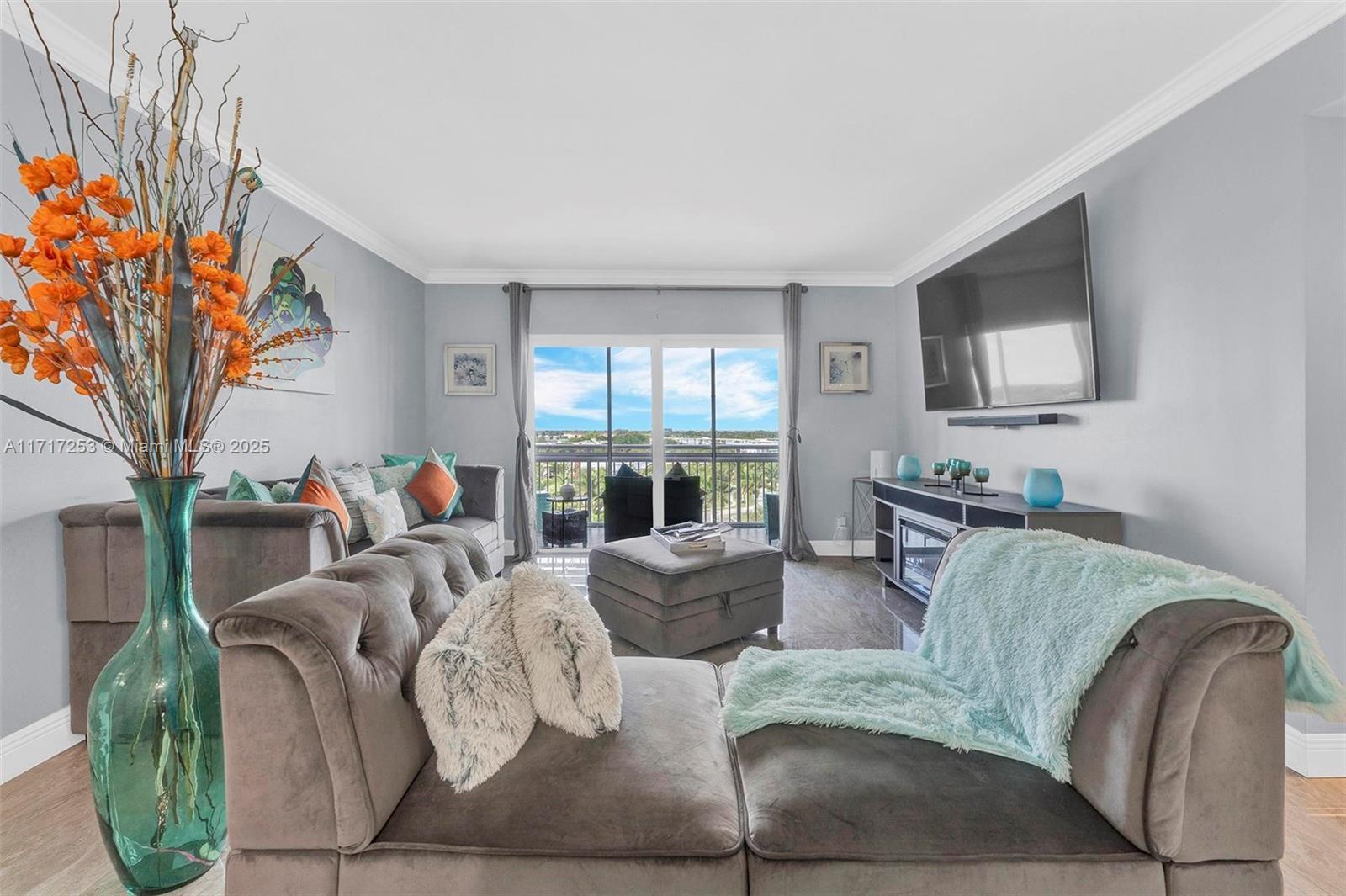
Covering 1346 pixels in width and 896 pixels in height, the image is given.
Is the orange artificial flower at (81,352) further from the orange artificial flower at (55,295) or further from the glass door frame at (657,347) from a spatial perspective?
the glass door frame at (657,347)

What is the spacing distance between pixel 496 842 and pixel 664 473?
14.3ft

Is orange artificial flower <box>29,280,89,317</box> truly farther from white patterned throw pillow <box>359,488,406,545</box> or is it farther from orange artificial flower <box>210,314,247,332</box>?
white patterned throw pillow <box>359,488,406,545</box>

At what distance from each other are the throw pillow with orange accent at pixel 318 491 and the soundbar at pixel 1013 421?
11.3 feet

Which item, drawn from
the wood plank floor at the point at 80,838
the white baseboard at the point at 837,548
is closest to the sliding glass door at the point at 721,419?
the white baseboard at the point at 837,548

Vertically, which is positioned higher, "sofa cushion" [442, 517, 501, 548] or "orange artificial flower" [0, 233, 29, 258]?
"orange artificial flower" [0, 233, 29, 258]

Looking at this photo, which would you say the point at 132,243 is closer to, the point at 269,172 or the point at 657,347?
the point at 269,172

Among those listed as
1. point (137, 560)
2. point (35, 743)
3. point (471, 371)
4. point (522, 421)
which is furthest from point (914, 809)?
point (471, 371)

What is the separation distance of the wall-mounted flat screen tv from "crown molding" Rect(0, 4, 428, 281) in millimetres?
3839

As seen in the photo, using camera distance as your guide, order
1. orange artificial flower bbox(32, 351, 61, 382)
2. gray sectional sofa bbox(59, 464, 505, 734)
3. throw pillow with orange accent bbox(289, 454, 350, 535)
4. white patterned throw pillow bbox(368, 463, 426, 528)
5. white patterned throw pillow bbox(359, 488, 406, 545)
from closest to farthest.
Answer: orange artificial flower bbox(32, 351, 61, 382), gray sectional sofa bbox(59, 464, 505, 734), throw pillow with orange accent bbox(289, 454, 350, 535), white patterned throw pillow bbox(359, 488, 406, 545), white patterned throw pillow bbox(368, 463, 426, 528)

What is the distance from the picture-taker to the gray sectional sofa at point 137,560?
6.84 feet

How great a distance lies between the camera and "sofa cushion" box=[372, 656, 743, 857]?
99cm

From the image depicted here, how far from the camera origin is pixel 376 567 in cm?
122

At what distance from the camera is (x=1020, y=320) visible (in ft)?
10.6

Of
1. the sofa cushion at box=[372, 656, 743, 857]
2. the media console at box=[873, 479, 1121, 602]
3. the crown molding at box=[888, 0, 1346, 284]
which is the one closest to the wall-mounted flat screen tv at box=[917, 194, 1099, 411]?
the crown molding at box=[888, 0, 1346, 284]
